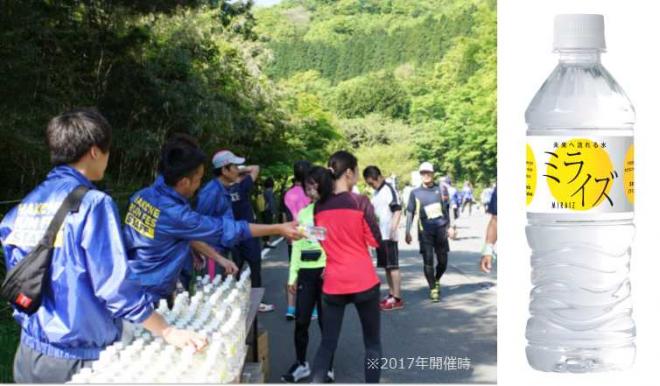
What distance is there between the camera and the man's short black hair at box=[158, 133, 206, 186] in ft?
13.0

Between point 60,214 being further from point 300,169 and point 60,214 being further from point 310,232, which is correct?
point 300,169

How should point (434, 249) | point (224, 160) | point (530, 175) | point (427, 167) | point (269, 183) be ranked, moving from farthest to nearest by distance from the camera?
1. point (434, 249)
2. point (269, 183)
3. point (427, 167)
4. point (224, 160)
5. point (530, 175)

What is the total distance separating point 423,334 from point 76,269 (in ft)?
13.7

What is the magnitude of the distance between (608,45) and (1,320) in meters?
4.01

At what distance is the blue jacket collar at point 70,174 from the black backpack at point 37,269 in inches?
2.0

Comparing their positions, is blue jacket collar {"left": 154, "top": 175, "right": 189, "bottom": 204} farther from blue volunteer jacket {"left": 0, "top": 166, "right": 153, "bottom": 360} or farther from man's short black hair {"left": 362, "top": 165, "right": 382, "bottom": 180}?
man's short black hair {"left": 362, "top": 165, "right": 382, "bottom": 180}

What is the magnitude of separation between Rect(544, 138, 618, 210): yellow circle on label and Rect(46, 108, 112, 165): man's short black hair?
1718mm

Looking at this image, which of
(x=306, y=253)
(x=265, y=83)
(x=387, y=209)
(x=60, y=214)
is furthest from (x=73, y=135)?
(x=387, y=209)

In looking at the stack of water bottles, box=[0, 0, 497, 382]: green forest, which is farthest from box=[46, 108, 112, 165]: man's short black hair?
box=[0, 0, 497, 382]: green forest

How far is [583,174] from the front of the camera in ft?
11.4

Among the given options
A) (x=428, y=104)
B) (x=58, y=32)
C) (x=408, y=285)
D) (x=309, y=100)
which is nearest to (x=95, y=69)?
(x=58, y=32)

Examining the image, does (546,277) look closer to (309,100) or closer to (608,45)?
(608,45)

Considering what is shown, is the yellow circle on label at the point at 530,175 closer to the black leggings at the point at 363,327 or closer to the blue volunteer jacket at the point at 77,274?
the black leggings at the point at 363,327

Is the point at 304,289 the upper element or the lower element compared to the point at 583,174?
lower
